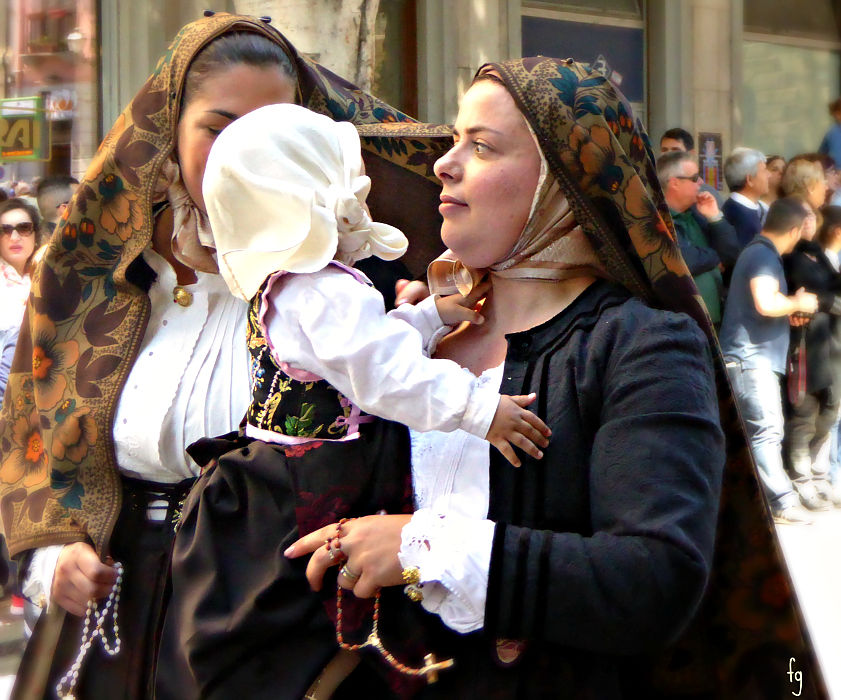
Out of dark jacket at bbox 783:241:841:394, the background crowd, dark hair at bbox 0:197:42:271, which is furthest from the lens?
dark jacket at bbox 783:241:841:394

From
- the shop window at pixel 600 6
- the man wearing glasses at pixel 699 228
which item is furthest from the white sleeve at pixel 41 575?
the shop window at pixel 600 6

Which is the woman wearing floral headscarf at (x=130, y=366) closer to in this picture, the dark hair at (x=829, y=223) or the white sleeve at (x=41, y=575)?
the white sleeve at (x=41, y=575)

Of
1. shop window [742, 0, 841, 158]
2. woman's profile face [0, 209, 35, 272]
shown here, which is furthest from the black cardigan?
shop window [742, 0, 841, 158]

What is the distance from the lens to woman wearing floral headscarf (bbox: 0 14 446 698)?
241cm

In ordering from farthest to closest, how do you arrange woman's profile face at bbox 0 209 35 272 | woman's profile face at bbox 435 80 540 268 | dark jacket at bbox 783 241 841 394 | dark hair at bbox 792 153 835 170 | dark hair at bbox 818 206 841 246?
dark hair at bbox 792 153 835 170 → dark hair at bbox 818 206 841 246 → dark jacket at bbox 783 241 841 394 → woman's profile face at bbox 0 209 35 272 → woman's profile face at bbox 435 80 540 268

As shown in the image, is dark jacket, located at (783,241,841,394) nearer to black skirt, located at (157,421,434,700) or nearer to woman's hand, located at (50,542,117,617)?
woman's hand, located at (50,542,117,617)

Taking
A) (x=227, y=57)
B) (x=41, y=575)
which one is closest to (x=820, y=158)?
(x=227, y=57)

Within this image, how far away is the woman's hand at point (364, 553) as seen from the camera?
175 cm

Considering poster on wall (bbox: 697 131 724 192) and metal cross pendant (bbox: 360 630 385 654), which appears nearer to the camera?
metal cross pendant (bbox: 360 630 385 654)

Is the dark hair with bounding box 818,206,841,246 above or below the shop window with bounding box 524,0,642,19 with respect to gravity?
below

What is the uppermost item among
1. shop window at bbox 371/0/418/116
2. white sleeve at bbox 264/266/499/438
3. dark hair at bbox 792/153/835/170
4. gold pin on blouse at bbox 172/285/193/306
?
shop window at bbox 371/0/418/116

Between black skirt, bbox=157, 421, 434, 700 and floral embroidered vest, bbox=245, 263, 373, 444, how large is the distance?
3cm

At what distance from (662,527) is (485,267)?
0.60 m

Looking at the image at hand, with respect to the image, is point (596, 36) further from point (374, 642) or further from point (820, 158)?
point (374, 642)
